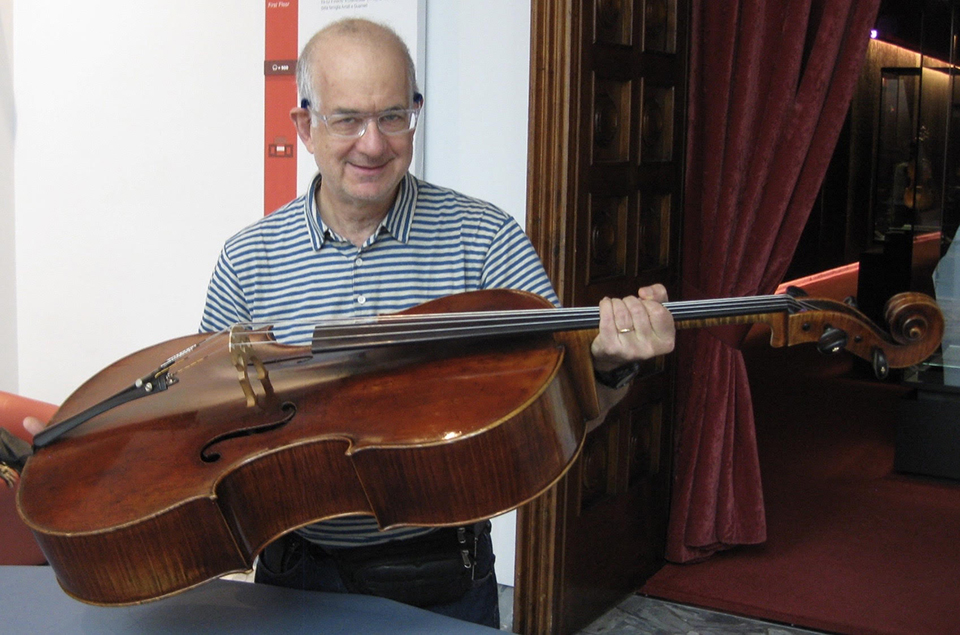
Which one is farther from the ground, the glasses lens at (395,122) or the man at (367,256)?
the glasses lens at (395,122)

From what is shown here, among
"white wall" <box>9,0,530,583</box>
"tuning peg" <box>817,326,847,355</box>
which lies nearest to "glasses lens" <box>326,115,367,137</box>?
"tuning peg" <box>817,326,847,355</box>

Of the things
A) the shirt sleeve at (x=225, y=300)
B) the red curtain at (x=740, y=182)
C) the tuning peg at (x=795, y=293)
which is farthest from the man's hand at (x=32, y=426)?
the red curtain at (x=740, y=182)

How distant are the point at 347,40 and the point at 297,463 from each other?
1.99 ft

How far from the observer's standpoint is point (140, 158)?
365 centimetres

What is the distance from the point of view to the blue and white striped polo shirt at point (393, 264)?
154cm

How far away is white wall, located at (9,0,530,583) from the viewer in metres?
3.16

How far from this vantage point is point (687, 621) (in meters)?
3.06

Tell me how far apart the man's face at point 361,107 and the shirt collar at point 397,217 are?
0.06m

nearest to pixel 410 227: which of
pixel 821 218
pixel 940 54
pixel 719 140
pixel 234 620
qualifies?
pixel 234 620

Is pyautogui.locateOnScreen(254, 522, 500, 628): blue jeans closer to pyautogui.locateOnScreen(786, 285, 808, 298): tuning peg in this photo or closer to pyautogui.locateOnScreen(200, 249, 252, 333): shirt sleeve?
pyautogui.locateOnScreen(200, 249, 252, 333): shirt sleeve

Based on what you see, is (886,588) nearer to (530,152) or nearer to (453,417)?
(530,152)

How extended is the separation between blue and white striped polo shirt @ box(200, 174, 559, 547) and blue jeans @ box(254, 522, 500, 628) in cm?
4

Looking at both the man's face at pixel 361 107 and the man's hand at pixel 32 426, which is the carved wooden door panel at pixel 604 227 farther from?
the man's hand at pixel 32 426

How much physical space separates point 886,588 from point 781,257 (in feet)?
3.56
